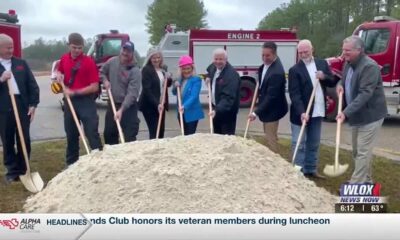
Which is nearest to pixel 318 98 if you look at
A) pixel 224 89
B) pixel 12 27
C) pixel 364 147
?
pixel 364 147

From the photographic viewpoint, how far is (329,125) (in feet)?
43.9

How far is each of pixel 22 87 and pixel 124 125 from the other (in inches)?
52.1

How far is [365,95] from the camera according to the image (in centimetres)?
583

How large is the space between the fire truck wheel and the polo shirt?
10557 millimetres

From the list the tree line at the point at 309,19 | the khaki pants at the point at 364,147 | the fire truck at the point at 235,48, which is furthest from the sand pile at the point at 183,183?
the tree line at the point at 309,19

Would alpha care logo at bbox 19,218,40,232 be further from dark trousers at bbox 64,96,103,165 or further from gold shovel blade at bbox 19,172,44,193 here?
dark trousers at bbox 64,96,103,165

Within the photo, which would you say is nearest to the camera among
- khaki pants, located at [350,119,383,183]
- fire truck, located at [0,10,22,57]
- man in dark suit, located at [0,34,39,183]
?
khaki pants, located at [350,119,383,183]

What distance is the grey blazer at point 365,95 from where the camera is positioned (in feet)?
19.2

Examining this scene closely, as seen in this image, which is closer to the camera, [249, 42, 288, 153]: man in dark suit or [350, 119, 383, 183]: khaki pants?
[350, 119, 383, 183]: khaki pants

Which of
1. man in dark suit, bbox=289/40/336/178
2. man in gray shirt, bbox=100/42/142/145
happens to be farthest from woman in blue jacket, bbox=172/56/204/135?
man in dark suit, bbox=289/40/336/178

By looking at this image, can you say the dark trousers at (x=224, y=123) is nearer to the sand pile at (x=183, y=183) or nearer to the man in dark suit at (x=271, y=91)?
the man in dark suit at (x=271, y=91)

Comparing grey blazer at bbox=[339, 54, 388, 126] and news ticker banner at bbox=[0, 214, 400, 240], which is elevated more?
grey blazer at bbox=[339, 54, 388, 126]

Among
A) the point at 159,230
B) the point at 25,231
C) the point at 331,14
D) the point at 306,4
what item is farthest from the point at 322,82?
the point at 306,4

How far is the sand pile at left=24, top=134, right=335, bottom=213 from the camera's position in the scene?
496cm
